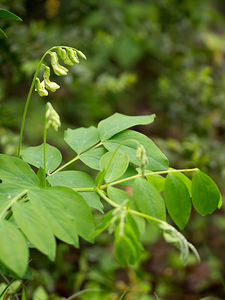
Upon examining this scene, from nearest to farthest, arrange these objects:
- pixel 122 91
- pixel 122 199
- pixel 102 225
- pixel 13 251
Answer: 1. pixel 13 251
2. pixel 102 225
3. pixel 122 199
4. pixel 122 91

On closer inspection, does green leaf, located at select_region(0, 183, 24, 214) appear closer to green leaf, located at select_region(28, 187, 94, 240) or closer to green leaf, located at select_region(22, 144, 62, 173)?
green leaf, located at select_region(28, 187, 94, 240)

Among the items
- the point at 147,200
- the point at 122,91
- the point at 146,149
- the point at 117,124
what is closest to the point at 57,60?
the point at 117,124

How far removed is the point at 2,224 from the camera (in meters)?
0.83

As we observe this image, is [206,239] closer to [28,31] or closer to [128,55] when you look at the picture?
[28,31]

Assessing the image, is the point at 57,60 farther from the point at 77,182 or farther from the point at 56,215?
the point at 56,215

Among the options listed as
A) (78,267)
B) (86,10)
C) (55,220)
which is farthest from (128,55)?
(55,220)

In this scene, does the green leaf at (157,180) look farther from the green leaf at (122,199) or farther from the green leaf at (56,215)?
the green leaf at (56,215)

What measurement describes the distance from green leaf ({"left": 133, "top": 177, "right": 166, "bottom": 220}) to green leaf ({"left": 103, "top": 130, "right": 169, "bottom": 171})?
11cm

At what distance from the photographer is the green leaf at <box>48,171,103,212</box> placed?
1.07m

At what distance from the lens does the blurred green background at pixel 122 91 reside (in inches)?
86.6

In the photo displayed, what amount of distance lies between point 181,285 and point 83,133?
1799mm

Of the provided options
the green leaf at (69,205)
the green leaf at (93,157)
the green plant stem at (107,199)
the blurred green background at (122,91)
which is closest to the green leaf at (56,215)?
the green leaf at (69,205)

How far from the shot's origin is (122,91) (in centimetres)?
304

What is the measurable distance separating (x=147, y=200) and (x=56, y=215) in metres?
0.26
